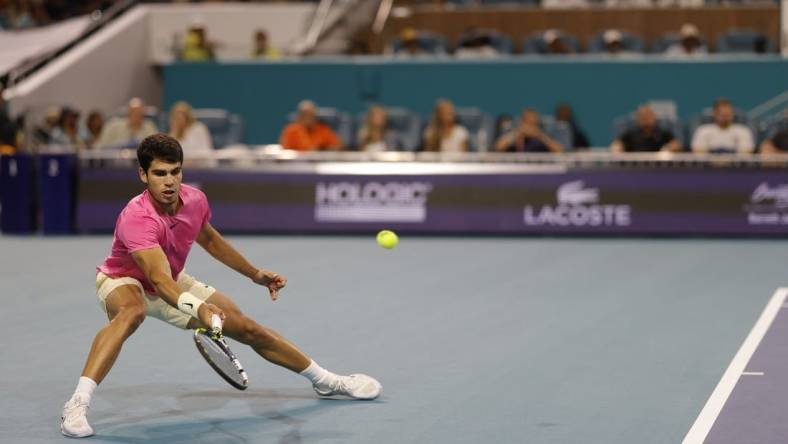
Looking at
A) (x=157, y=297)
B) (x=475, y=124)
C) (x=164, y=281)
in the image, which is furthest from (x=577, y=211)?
(x=164, y=281)

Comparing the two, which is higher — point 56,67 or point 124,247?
point 56,67

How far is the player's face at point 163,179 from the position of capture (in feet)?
22.1

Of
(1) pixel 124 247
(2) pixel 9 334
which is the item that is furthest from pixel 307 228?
(1) pixel 124 247

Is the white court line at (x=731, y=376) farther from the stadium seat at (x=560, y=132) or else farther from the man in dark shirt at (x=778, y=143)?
the stadium seat at (x=560, y=132)

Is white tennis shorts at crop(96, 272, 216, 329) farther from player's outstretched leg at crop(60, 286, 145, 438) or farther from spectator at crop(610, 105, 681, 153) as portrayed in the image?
spectator at crop(610, 105, 681, 153)

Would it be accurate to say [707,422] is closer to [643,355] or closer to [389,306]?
[643,355]

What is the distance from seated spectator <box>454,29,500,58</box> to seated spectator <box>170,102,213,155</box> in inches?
240

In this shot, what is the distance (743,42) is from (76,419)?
1797 centimetres

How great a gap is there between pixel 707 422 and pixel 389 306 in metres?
4.74

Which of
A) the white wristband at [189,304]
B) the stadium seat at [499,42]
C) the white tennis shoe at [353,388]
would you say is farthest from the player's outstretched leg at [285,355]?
the stadium seat at [499,42]

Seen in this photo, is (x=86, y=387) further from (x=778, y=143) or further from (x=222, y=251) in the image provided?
(x=778, y=143)

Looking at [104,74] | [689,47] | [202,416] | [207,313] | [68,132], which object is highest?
[689,47]

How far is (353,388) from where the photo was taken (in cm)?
761

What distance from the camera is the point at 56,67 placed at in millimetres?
23391
